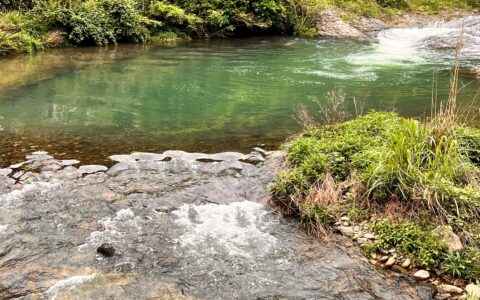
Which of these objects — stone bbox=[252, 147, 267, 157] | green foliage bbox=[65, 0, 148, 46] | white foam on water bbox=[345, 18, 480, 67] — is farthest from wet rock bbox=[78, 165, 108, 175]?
green foliage bbox=[65, 0, 148, 46]

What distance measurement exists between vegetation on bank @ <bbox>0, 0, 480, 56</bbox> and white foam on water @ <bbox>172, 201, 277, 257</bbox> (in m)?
13.3

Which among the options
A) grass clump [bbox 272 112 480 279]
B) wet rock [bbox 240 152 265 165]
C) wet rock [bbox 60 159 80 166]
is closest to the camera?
grass clump [bbox 272 112 480 279]

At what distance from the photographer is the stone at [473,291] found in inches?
159

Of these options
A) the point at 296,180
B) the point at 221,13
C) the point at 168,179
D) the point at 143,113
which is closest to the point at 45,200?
the point at 168,179

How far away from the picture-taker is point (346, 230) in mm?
5320

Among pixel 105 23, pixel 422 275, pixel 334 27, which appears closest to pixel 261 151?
pixel 422 275

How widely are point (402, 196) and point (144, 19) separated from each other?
1727 centimetres

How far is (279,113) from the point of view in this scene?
10.1 meters

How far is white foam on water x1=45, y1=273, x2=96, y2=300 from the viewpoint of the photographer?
13.6 feet

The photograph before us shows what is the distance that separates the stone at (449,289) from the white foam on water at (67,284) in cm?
344

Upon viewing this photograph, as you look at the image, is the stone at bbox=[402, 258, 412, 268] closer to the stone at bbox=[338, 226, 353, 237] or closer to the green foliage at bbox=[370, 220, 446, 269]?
the green foliage at bbox=[370, 220, 446, 269]

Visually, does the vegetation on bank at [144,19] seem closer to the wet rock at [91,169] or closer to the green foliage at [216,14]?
the green foliage at [216,14]

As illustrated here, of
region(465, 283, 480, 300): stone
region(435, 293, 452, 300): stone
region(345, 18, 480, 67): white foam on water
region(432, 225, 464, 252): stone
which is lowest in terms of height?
region(435, 293, 452, 300): stone

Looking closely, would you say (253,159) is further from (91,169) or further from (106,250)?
(106,250)
